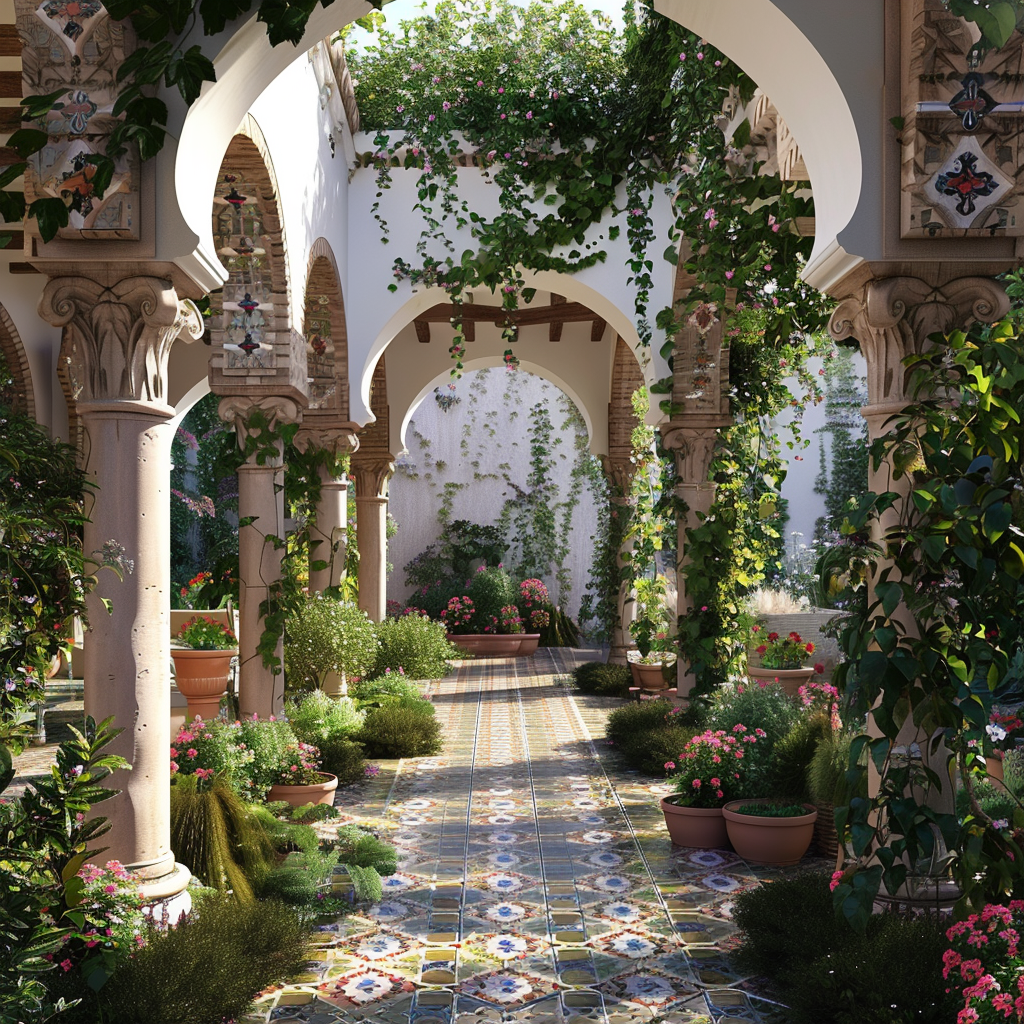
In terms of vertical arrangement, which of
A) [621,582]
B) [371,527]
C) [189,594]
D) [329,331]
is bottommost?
[189,594]

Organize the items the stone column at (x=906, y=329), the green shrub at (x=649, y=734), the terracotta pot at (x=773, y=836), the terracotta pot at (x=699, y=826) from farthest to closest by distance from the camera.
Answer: the green shrub at (x=649, y=734), the terracotta pot at (x=699, y=826), the terracotta pot at (x=773, y=836), the stone column at (x=906, y=329)

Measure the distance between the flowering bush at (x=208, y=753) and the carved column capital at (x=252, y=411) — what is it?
6.45 feet

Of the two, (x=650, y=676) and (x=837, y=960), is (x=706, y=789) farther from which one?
(x=650, y=676)

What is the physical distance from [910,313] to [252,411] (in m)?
4.18

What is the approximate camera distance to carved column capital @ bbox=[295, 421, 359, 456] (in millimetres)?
8320

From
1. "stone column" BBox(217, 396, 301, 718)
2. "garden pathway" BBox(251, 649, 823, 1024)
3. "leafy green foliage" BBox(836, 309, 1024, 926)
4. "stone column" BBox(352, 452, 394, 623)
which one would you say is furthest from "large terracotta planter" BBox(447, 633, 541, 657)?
"leafy green foliage" BBox(836, 309, 1024, 926)

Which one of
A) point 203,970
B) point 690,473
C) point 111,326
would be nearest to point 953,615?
point 203,970

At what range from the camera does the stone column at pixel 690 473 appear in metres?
7.56

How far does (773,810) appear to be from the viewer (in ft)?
16.2

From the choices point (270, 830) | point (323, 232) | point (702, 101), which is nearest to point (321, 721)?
point (270, 830)

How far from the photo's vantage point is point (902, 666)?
8.74 ft

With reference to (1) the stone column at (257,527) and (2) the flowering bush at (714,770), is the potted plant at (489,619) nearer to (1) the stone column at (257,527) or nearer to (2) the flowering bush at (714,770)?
(1) the stone column at (257,527)

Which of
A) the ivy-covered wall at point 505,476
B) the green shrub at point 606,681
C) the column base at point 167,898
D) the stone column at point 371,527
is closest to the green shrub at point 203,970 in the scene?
the column base at point 167,898

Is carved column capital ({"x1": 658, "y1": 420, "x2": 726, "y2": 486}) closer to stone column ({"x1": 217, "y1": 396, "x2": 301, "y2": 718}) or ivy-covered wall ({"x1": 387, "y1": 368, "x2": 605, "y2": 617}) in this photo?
stone column ({"x1": 217, "y1": 396, "x2": 301, "y2": 718})
